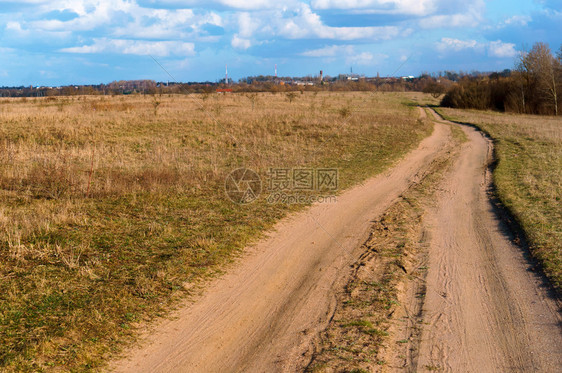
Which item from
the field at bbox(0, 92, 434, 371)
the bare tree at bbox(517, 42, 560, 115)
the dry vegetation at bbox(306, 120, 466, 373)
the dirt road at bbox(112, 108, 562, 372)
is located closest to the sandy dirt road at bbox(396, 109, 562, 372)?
the dirt road at bbox(112, 108, 562, 372)

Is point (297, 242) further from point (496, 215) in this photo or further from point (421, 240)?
point (496, 215)

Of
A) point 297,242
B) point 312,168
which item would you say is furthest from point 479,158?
point 297,242

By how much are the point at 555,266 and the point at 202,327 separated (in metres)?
5.28

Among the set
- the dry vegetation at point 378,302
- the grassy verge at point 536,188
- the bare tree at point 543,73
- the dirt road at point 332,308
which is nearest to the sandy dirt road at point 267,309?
the dirt road at point 332,308

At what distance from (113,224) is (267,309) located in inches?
164

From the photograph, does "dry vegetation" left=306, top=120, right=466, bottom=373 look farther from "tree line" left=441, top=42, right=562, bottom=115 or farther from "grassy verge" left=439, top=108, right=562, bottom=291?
"tree line" left=441, top=42, right=562, bottom=115

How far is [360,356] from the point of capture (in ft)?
14.8

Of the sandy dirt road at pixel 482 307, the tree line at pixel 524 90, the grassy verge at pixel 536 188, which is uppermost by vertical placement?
the tree line at pixel 524 90

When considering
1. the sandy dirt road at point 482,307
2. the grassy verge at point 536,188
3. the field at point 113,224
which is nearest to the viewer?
the sandy dirt road at point 482,307

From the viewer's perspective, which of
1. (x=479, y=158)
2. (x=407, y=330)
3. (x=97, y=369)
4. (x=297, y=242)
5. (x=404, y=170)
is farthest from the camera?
(x=479, y=158)

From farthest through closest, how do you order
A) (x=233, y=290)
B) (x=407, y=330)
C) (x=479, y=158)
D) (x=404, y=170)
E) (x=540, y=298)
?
(x=479, y=158)
(x=404, y=170)
(x=233, y=290)
(x=540, y=298)
(x=407, y=330)

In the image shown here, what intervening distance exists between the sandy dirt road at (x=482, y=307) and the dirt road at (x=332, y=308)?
0.01m

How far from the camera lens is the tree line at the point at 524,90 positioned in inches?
1820

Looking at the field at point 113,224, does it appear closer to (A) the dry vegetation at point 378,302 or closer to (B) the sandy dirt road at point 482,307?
(A) the dry vegetation at point 378,302
